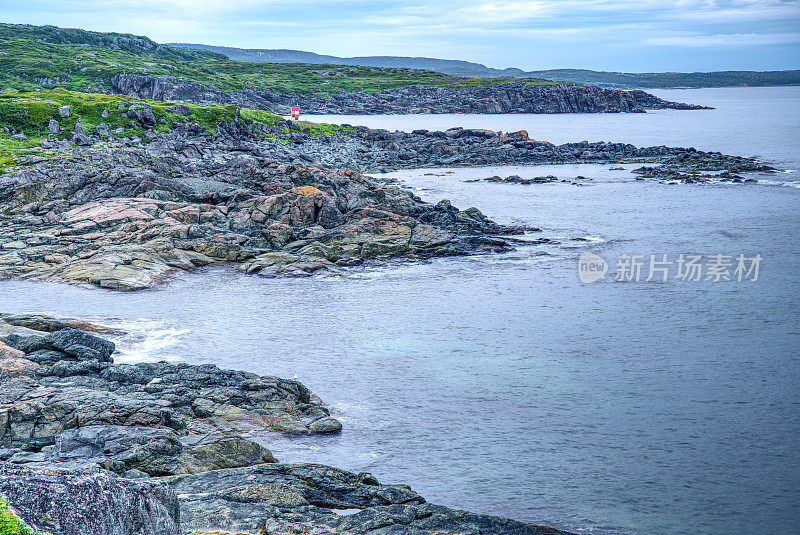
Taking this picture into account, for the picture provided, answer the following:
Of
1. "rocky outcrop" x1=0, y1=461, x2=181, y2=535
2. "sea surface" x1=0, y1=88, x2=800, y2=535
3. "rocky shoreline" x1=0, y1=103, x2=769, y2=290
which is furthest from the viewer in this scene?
"rocky shoreline" x1=0, y1=103, x2=769, y2=290

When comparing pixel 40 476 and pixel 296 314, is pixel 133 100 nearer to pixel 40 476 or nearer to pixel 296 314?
pixel 296 314

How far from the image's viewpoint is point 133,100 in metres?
92.1

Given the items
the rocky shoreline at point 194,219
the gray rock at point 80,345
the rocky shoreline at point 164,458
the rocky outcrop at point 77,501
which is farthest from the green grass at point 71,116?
the rocky outcrop at point 77,501

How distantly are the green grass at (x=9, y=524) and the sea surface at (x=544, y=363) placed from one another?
12572 mm

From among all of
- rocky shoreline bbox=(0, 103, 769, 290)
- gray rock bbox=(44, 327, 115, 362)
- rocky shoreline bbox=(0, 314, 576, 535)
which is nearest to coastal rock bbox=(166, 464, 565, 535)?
rocky shoreline bbox=(0, 314, 576, 535)

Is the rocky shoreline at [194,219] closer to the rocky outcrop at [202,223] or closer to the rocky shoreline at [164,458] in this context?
the rocky outcrop at [202,223]

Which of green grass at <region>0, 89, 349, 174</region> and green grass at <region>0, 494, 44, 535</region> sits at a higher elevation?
green grass at <region>0, 89, 349, 174</region>

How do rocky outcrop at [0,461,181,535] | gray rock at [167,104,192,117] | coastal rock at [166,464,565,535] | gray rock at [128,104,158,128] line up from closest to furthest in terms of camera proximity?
rocky outcrop at [0,461,181,535], coastal rock at [166,464,565,535], gray rock at [128,104,158,128], gray rock at [167,104,192,117]

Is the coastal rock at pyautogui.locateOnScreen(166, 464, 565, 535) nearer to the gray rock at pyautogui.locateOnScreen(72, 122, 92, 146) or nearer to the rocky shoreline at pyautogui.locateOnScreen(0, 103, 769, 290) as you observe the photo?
the rocky shoreline at pyautogui.locateOnScreen(0, 103, 769, 290)

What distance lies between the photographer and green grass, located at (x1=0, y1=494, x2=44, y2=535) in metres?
6.23

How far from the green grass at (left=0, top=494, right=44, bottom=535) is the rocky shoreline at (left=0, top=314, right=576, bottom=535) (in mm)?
1178

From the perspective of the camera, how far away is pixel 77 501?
7957 millimetres

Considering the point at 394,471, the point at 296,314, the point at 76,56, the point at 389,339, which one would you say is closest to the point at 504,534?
the point at 394,471

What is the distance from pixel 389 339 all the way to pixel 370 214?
20750mm
